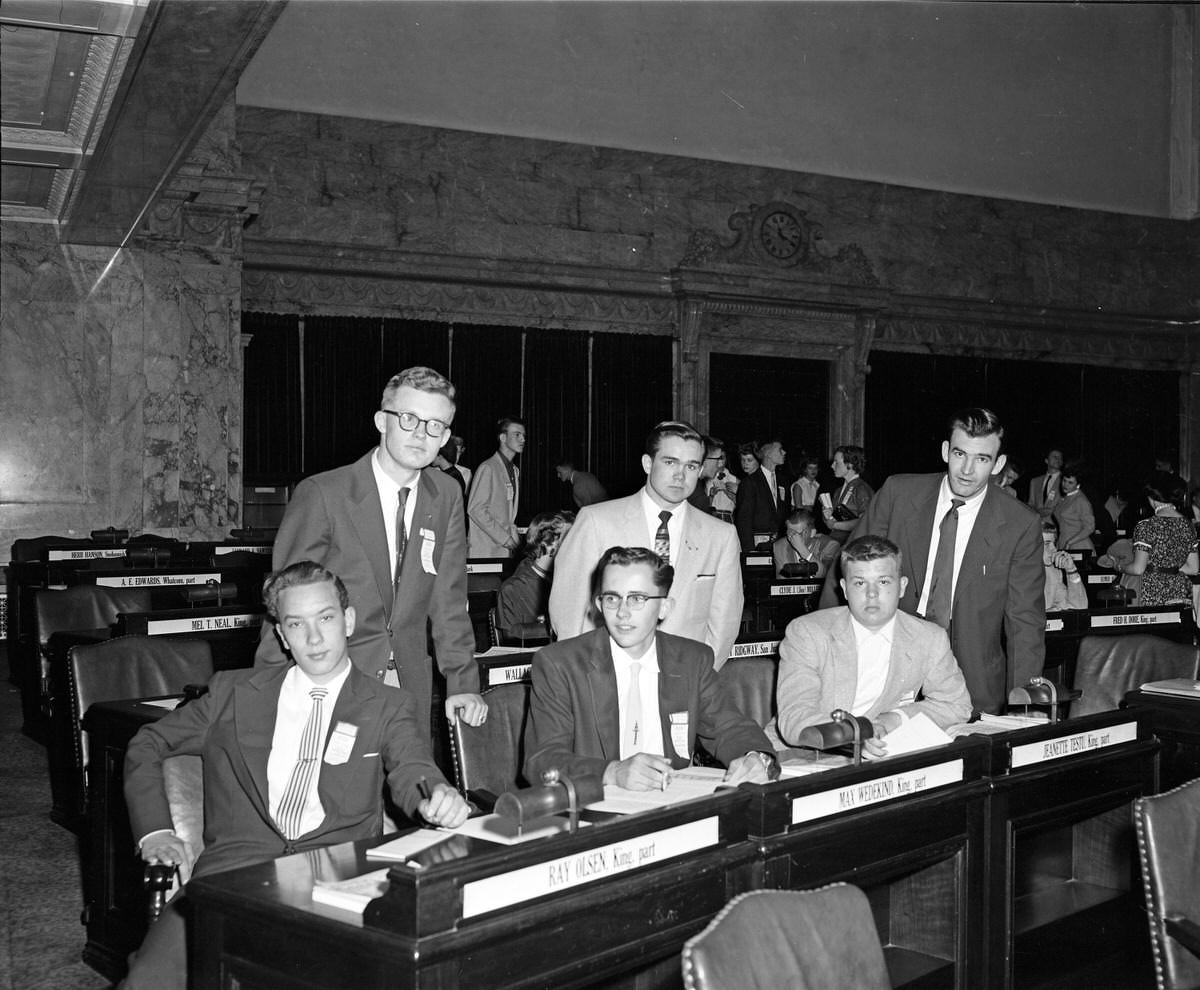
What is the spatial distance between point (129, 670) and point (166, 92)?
3.39 metres

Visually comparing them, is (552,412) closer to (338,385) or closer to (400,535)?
(338,385)

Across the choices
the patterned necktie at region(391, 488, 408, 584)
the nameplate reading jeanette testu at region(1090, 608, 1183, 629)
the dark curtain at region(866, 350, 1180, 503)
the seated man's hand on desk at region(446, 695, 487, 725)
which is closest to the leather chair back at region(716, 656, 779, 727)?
the seated man's hand on desk at region(446, 695, 487, 725)

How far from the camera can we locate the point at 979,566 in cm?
399

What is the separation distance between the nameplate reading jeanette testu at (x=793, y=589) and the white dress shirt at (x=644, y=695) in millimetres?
4107

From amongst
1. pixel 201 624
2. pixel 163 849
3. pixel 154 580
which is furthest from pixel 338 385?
pixel 163 849

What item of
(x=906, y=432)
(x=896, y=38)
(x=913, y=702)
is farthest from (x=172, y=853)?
(x=896, y=38)

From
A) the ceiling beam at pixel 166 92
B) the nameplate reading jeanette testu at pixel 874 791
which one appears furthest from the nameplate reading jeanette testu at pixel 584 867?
the ceiling beam at pixel 166 92

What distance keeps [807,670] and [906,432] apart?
1189cm

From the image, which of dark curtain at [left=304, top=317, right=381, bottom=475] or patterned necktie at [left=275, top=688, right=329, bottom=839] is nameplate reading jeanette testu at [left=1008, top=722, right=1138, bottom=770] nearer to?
patterned necktie at [left=275, top=688, right=329, bottom=839]

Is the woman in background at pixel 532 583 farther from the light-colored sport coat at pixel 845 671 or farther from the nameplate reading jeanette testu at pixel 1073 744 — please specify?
the nameplate reading jeanette testu at pixel 1073 744

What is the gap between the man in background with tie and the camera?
2.71 m

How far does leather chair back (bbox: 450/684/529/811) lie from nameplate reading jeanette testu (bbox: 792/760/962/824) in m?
0.94

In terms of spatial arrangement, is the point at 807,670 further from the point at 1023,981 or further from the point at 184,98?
the point at 184,98

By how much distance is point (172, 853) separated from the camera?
2.60 m
